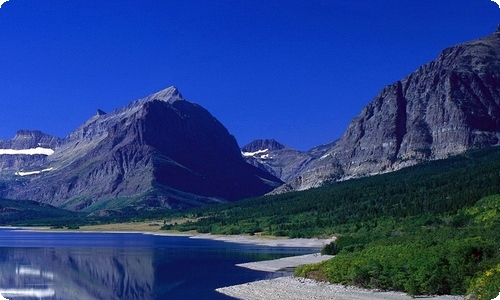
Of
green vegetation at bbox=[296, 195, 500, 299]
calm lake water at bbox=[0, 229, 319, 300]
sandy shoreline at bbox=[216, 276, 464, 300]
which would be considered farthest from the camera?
calm lake water at bbox=[0, 229, 319, 300]

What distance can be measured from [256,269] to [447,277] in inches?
1519

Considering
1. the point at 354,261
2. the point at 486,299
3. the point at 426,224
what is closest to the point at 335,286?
the point at 354,261

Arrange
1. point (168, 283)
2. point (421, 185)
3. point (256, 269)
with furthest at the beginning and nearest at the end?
point (421, 185) → point (256, 269) → point (168, 283)

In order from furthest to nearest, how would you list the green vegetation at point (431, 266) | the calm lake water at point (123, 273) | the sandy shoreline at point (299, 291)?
the calm lake water at point (123, 273), the sandy shoreline at point (299, 291), the green vegetation at point (431, 266)

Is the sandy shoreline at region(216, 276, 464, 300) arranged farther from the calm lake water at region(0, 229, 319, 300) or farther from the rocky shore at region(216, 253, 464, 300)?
the calm lake water at region(0, 229, 319, 300)

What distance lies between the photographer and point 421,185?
645ft

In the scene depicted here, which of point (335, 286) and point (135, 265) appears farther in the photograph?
point (135, 265)

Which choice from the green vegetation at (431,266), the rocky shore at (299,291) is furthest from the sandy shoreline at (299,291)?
the green vegetation at (431,266)

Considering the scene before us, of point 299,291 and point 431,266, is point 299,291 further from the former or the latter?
point 431,266

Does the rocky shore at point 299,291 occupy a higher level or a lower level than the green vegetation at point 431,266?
lower

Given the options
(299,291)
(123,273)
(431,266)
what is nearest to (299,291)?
(299,291)

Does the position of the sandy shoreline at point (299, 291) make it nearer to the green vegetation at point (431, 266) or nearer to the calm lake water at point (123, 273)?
the green vegetation at point (431, 266)

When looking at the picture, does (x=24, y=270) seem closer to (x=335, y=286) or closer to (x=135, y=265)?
(x=135, y=265)

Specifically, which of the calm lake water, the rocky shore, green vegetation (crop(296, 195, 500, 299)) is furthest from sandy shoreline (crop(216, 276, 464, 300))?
the calm lake water
